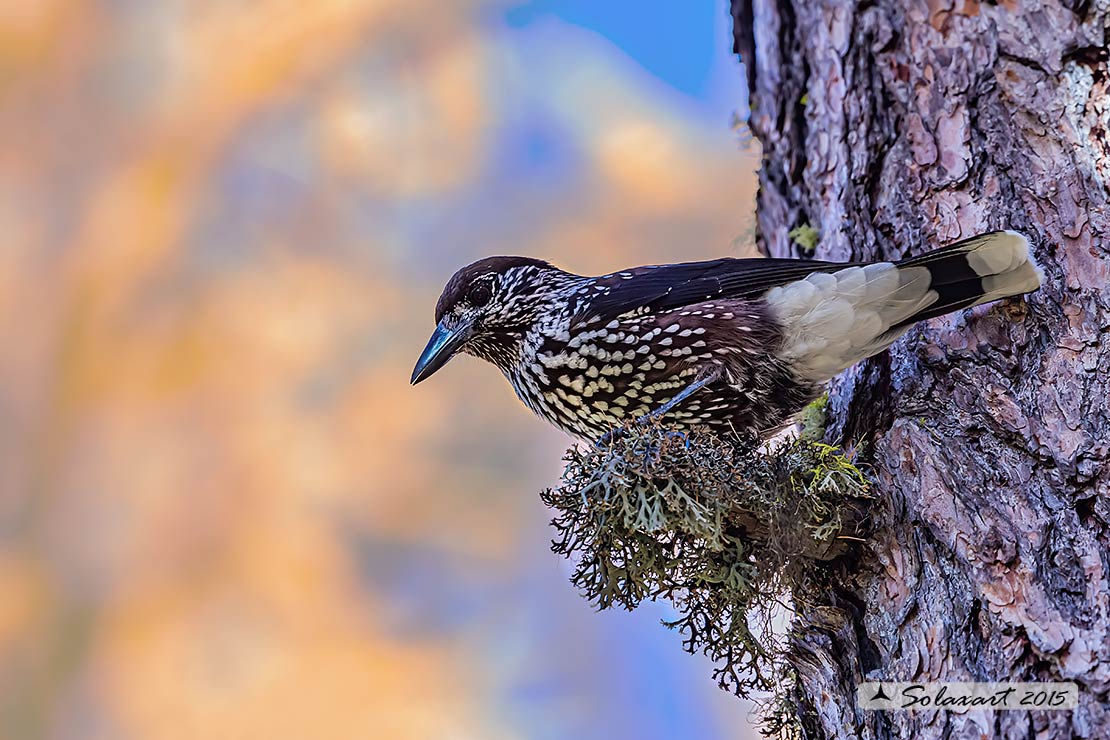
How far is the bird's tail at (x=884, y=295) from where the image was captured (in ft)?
9.36

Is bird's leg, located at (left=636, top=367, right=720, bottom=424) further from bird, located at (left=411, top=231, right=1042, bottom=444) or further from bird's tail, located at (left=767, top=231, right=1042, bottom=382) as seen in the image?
bird's tail, located at (left=767, top=231, right=1042, bottom=382)

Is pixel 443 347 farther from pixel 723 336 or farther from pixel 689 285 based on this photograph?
pixel 723 336

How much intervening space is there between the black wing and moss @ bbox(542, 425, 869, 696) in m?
0.59

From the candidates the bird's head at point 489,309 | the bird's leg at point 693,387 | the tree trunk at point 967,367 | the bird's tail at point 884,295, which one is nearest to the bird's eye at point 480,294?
the bird's head at point 489,309

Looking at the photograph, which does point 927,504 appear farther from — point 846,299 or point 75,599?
point 75,599

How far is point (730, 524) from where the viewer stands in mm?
2682

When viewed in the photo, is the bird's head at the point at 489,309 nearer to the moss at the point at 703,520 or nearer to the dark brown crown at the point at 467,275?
the dark brown crown at the point at 467,275

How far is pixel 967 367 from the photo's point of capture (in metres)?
2.96

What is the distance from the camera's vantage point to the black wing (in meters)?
3.28

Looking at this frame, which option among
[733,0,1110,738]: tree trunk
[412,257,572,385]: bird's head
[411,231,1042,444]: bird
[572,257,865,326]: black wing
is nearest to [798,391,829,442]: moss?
[733,0,1110,738]: tree trunk

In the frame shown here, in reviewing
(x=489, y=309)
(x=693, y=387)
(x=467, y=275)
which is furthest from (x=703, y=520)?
(x=467, y=275)

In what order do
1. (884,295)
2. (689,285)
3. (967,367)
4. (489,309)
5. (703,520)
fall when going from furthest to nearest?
(489,309), (689,285), (884,295), (967,367), (703,520)

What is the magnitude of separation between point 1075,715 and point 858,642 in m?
0.61

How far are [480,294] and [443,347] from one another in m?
0.23
